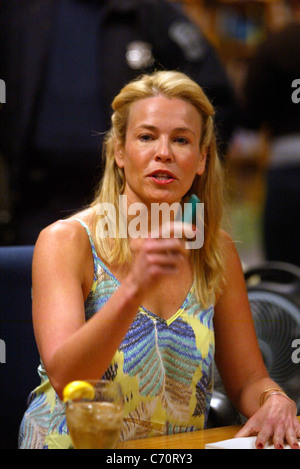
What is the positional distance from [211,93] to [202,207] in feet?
2.57

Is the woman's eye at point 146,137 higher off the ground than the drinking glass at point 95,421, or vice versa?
the woman's eye at point 146,137

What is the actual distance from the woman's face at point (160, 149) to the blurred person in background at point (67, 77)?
678 mm

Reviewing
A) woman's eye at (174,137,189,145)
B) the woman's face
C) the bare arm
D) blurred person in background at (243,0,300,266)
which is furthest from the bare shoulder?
blurred person in background at (243,0,300,266)

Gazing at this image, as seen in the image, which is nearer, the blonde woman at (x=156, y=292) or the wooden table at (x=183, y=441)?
the wooden table at (x=183, y=441)

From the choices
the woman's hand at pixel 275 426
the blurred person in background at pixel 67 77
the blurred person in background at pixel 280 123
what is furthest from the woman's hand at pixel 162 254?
the blurred person in background at pixel 280 123

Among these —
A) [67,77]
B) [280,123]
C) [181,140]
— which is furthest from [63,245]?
[280,123]

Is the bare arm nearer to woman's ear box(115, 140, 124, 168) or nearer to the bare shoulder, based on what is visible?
the bare shoulder

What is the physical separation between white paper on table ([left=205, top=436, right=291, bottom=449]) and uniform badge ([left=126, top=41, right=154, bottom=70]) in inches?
57.6

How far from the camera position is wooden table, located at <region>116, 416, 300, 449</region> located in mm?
1188

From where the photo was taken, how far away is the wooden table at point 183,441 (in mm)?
1188

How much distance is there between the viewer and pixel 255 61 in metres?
2.67

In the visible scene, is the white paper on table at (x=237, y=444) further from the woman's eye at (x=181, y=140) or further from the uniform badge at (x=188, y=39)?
the uniform badge at (x=188, y=39)

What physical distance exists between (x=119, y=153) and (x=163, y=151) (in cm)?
18

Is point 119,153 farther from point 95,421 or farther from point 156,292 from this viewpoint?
point 95,421
